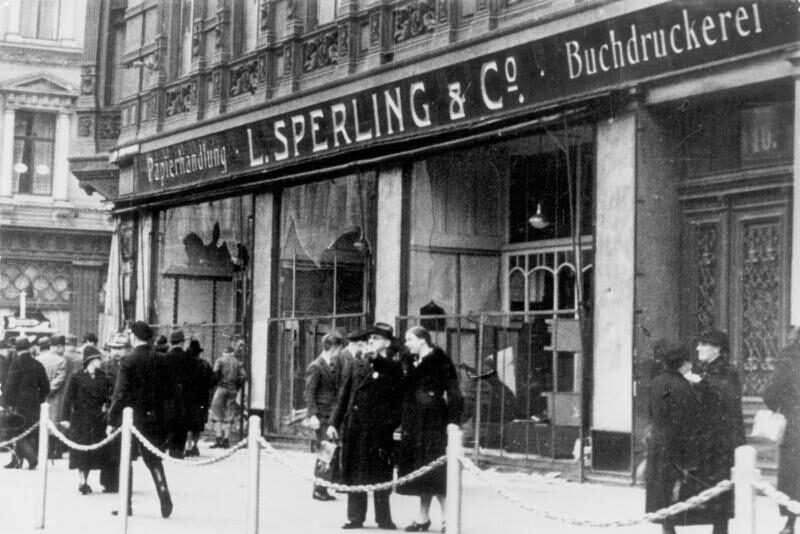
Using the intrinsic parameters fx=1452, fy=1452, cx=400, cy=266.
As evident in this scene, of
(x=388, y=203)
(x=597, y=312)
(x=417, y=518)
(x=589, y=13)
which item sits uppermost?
(x=589, y=13)

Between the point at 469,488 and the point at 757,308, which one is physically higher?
the point at 757,308

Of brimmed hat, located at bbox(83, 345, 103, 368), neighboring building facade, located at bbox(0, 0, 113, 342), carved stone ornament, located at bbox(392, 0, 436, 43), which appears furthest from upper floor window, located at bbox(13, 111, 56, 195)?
brimmed hat, located at bbox(83, 345, 103, 368)

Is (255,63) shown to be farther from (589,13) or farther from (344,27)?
(589,13)

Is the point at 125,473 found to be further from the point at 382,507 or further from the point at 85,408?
the point at 85,408

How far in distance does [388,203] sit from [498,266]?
174cm

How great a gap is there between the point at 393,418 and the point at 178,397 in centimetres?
712

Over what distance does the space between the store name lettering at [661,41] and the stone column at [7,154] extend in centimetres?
2905

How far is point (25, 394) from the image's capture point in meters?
19.5

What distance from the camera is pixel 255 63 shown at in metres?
23.8

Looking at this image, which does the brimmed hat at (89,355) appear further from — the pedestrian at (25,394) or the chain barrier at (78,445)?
the chain barrier at (78,445)

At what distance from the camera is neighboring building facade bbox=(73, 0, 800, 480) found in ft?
48.6

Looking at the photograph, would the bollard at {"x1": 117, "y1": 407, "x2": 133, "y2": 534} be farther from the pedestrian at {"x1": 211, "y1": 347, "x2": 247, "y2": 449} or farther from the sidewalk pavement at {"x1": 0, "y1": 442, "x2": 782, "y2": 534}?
the pedestrian at {"x1": 211, "y1": 347, "x2": 247, "y2": 449}

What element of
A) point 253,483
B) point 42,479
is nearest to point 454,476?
point 253,483

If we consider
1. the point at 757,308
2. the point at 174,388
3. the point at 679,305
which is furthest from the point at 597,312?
the point at 174,388
